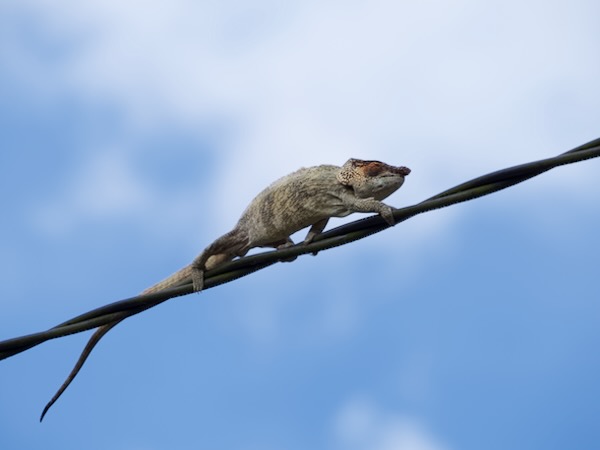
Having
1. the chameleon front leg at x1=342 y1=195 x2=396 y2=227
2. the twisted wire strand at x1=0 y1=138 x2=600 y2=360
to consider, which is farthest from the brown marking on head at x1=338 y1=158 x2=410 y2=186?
the twisted wire strand at x1=0 y1=138 x2=600 y2=360

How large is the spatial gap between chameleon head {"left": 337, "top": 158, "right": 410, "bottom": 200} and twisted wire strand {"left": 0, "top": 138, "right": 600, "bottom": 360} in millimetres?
857

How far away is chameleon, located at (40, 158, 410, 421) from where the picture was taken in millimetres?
7523

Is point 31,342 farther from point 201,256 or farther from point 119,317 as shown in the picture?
point 201,256

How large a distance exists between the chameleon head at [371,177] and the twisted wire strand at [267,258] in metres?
0.86

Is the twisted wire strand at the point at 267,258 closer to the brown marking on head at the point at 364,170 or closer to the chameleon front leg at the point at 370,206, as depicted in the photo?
the chameleon front leg at the point at 370,206

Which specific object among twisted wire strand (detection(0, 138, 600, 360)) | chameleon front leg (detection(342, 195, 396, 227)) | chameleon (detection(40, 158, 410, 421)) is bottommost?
twisted wire strand (detection(0, 138, 600, 360))

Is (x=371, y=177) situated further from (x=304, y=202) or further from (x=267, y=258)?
(x=267, y=258)

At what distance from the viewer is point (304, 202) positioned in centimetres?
754

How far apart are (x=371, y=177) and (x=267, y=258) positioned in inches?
58.5

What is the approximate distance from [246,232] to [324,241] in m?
1.48

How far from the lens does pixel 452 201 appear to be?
235 inches

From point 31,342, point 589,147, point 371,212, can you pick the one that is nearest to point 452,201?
point 589,147

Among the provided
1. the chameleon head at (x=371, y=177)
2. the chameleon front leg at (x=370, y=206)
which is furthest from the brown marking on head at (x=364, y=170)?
the chameleon front leg at (x=370, y=206)

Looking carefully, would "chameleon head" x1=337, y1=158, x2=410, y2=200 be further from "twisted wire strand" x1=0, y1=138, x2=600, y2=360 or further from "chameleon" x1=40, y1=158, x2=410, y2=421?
"twisted wire strand" x1=0, y1=138, x2=600, y2=360
